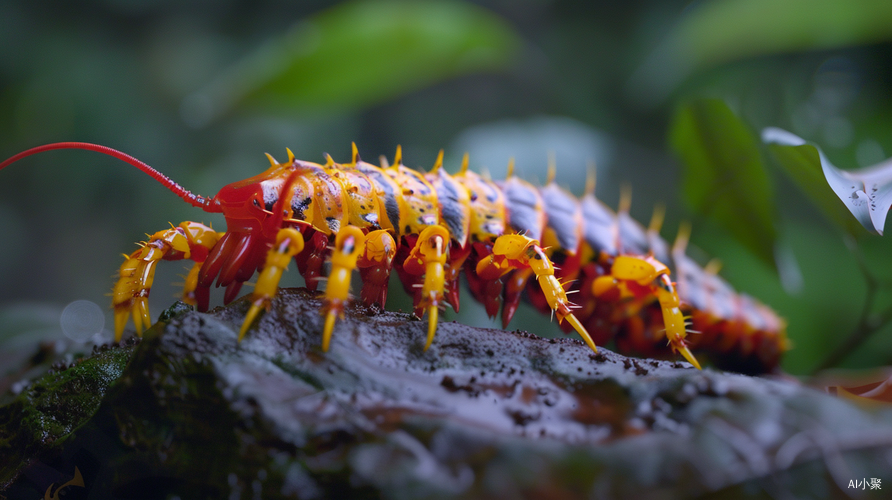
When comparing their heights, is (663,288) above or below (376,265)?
below

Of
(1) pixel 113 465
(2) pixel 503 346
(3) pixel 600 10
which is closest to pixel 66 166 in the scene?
(1) pixel 113 465

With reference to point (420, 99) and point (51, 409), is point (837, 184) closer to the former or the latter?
point (51, 409)

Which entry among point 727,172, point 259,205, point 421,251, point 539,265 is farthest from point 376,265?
point 727,172

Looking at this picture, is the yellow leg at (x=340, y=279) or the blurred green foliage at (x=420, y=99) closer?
the yellow leg at (x=340, y=279)

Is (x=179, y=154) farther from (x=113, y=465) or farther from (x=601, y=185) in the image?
(x=113, y=465)

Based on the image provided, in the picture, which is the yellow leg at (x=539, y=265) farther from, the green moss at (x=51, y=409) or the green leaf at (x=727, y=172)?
the green leaf at (x=727, y=172)

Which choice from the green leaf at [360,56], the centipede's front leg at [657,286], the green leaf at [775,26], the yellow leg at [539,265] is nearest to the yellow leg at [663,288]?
the centipede's front leg at [657,286]

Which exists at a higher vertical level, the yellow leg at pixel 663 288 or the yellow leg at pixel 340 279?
the yellow leg at pixel 340 279

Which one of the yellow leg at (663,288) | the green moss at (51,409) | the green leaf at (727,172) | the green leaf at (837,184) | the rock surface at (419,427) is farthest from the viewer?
the green leaf at (727,172)
